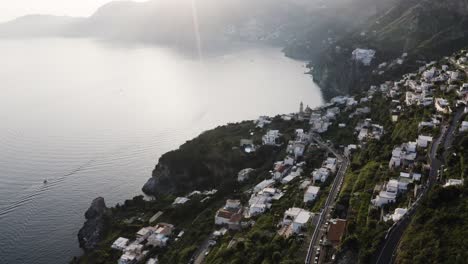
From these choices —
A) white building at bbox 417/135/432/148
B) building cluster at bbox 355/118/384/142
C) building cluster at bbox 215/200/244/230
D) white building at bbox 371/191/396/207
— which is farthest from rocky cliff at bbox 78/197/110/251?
white building at bbox 417/135/432/148

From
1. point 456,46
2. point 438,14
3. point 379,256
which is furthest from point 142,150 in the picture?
point 438,14

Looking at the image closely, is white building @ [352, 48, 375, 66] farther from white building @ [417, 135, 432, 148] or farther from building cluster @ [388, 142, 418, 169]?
building cluster @ [388, 142, 418, 169]

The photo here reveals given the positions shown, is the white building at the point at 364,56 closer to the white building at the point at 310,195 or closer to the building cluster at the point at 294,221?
the white building at the point at 310,195

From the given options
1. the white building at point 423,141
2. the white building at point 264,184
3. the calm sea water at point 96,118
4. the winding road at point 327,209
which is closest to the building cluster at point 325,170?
the winding road at point 327,209

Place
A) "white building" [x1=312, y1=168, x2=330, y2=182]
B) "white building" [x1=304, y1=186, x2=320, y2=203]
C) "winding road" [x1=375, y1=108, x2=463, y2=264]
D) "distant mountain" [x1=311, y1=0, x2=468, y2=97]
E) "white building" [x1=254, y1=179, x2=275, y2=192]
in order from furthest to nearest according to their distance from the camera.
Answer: "distant mountain" [x1=311, y1=0, x2=468, y2=97] < "white building" [x1=254, y1=179, x2=275, y2=192] < "white building" [x1=312, y1=168, x2=330, y2=182] < "white building" [x1=304, y1=186, x2=320, y2=203] < "winding road" [x1=375, y1=108, x2=463, y2=264]

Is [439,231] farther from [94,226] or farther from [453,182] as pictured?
[94,226]

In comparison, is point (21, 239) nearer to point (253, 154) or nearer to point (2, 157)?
point (2, 157)
